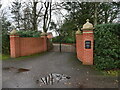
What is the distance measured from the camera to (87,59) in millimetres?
6258

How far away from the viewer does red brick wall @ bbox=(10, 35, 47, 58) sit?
933cm

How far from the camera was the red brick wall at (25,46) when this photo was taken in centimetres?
933

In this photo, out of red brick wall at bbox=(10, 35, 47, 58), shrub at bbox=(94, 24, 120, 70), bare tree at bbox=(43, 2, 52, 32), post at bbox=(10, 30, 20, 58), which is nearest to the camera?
shrub at bbox=(94, 24, 120, 70)

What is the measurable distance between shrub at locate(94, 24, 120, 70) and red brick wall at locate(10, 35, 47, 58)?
24.1 feet

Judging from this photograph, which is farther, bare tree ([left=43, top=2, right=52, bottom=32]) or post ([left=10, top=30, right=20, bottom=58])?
bare tree ([left=43, top=2, right=52, bottom=32])

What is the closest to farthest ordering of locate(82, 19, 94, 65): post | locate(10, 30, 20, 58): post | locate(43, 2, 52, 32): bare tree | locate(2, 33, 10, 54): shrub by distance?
locate(82, 19, 94, 65): post < locate(10, 30, 20, 58): post < locate(2, 33, 10, 54): shrub < locate(43, 2, 52, 32): bare tree

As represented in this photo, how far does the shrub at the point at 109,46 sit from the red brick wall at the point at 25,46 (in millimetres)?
7338

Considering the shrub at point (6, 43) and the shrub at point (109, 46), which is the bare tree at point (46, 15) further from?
the shrub at point (109, 46)

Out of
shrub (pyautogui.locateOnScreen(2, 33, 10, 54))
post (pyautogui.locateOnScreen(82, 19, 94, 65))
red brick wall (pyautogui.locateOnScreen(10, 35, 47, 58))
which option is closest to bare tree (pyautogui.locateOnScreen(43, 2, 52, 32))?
red brick wall (pyautogui.locateOnScreen(10, 35, 47, 58))

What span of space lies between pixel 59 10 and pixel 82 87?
49.9 feet

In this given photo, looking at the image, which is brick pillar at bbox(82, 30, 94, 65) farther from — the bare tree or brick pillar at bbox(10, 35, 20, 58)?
the bare tree

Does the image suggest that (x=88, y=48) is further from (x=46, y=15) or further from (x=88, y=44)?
(x=46, y=15)

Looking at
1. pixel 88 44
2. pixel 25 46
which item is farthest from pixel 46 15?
pixel 88 44

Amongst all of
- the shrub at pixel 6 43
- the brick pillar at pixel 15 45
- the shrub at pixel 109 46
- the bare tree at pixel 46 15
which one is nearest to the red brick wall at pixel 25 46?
the brick pillar at pixel 15 45
